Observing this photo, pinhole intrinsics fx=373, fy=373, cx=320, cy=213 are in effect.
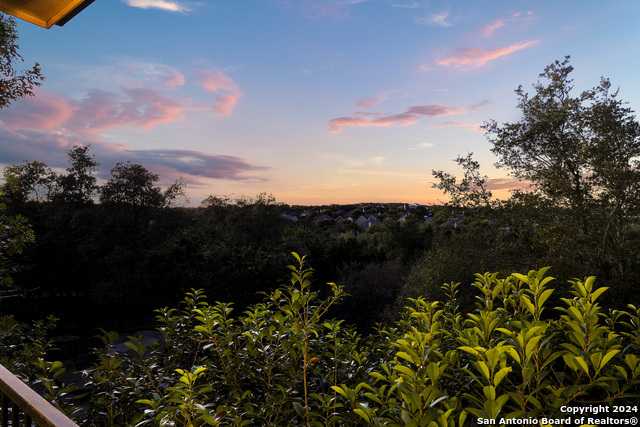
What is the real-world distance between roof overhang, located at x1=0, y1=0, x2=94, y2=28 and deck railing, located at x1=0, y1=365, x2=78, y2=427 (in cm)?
163

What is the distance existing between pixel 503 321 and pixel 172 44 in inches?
349

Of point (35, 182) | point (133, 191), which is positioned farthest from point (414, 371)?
point (35, 182)

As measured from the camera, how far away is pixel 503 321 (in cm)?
176

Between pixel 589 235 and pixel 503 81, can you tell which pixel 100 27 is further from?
pixel 589 235

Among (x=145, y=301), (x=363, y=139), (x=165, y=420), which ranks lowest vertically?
(x=145, y=301)

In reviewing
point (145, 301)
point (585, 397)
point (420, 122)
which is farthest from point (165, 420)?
point (145, 301)

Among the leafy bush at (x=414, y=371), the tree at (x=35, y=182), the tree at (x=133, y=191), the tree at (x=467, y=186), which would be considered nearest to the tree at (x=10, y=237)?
the leafy bush at (x=414, y=371)

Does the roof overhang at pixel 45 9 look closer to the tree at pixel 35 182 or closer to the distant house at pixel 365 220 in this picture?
the tree at pixel 35 182

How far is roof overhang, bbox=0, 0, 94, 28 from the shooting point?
5.50 feet

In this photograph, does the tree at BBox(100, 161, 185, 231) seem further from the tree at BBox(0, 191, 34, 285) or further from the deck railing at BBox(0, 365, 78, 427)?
the deck railing at BBox(0, 365, 78, 427)

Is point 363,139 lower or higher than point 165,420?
higher

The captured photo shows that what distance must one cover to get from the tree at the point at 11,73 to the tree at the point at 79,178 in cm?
1602

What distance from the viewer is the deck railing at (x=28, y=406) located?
118 centimetres

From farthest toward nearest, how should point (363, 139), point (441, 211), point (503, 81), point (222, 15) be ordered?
point (363, 139), point (441, 211), point (503, 81), point (222, 15)
